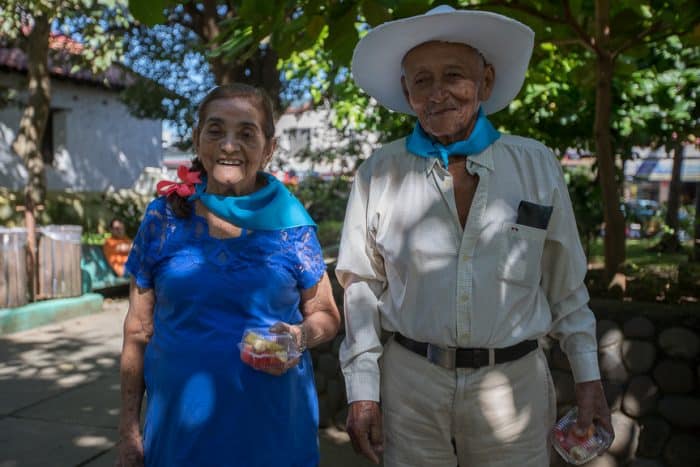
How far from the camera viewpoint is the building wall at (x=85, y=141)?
586 inches

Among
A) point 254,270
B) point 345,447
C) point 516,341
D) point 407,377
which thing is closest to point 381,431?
point 407,377

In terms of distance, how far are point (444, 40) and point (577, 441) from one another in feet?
3.95

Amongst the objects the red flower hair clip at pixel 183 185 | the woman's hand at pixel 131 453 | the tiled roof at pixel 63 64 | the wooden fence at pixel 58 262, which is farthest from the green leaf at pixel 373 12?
the tiled roof at pixel 63 64

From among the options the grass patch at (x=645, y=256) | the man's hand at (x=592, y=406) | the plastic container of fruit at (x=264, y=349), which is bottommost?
the grass patch at (x=645, y=256)

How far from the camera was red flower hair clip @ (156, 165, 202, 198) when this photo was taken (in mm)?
2076

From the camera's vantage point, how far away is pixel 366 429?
192 cm

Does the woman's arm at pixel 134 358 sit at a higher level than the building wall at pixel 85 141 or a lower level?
lower

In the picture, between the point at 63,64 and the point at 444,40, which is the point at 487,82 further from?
the point at 63,64

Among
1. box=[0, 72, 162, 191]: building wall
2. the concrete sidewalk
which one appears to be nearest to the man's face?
the concrete sidewalk

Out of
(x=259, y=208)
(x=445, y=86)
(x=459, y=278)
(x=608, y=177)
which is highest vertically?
(x=445, y=86)

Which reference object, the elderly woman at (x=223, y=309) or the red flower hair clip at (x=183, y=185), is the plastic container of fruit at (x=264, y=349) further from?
the red flower hair clip at (x=183, y=185)

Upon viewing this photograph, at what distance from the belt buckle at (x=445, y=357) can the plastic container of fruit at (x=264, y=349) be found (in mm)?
414

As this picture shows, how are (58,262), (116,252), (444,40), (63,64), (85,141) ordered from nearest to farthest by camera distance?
(444,40) → (58,262) → (116,252) → (63,64) → (85,141)

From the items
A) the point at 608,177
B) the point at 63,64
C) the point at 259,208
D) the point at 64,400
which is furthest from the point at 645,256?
the point at 259,208
